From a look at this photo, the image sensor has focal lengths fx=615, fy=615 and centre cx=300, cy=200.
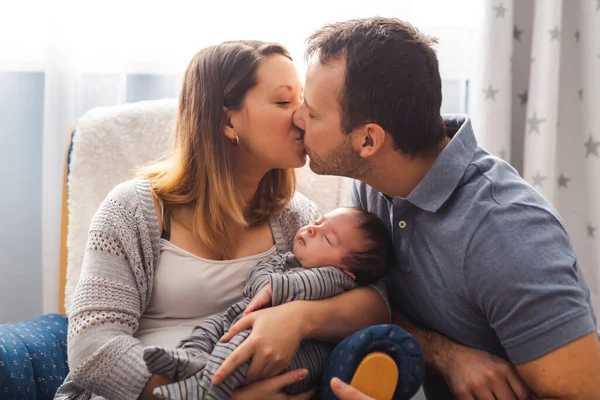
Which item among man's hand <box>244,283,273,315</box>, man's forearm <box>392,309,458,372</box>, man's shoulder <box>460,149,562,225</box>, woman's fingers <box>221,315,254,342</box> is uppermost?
man's shoulder <box>460,149,562,225</box>

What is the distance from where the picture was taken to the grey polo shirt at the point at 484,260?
1153 millimetres

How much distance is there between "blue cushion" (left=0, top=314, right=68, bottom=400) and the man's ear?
2.98 feet

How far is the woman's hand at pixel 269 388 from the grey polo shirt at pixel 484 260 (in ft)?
1.18

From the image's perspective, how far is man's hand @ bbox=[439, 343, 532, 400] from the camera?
1255 mm

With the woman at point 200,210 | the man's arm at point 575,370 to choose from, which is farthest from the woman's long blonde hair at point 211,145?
the man's arm at point 575,370

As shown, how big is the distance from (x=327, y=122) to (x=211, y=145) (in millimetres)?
301

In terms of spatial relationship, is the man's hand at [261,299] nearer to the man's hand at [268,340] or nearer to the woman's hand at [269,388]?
the man's hand at [268,340]

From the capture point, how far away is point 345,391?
118cm

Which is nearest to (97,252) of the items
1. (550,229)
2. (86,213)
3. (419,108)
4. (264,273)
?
(264,273)

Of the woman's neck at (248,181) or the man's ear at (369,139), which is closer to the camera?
the man's ear at (369,139)

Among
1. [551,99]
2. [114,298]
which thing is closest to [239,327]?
[114,298]

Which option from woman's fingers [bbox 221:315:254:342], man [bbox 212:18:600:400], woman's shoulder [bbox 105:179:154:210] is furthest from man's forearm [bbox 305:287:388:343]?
woman's shoulder [bbox 105:179:154:210]

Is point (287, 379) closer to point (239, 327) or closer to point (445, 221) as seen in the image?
point (239, 327)

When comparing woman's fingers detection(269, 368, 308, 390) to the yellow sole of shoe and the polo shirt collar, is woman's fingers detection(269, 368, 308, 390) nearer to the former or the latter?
the yellow sole of shoe
